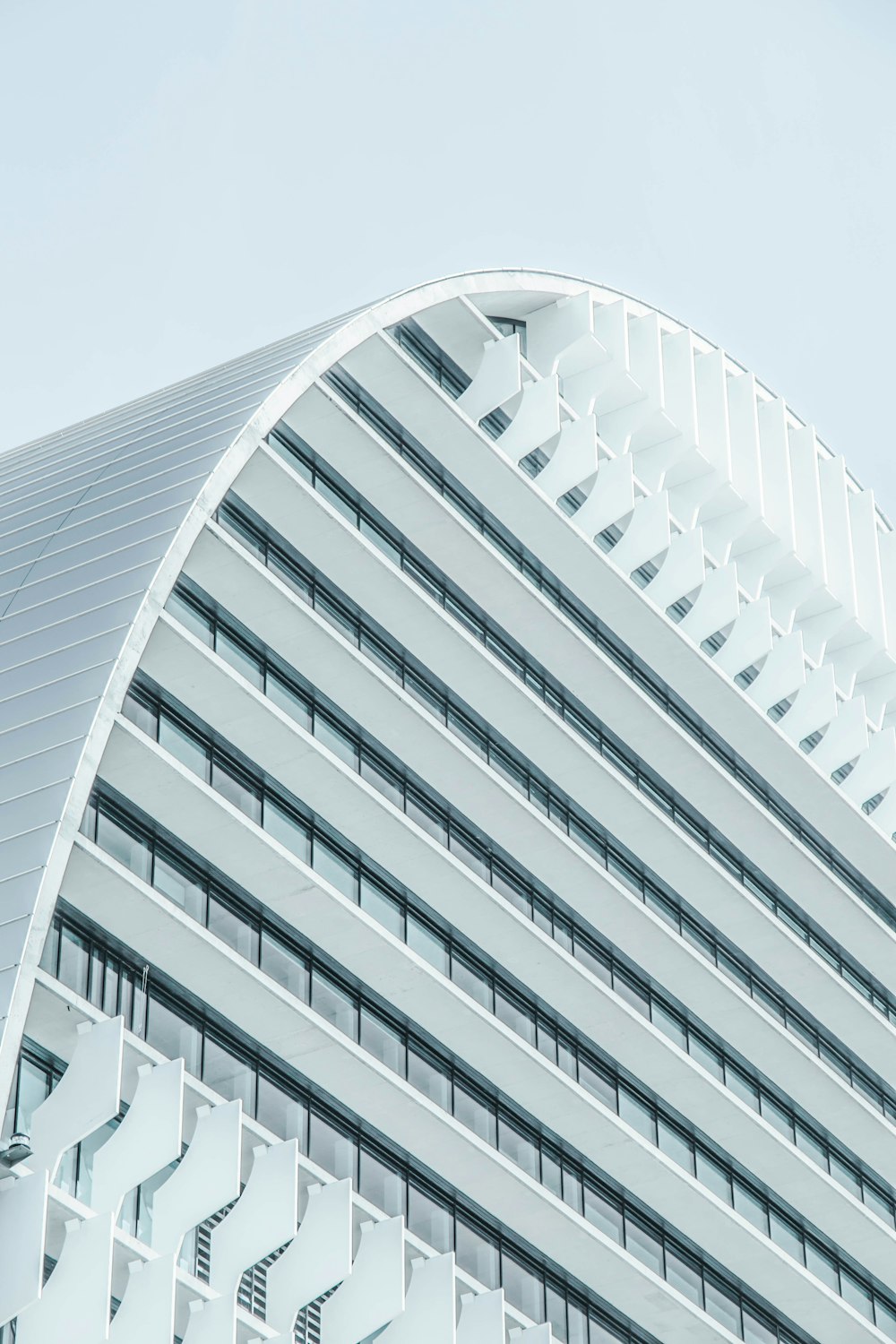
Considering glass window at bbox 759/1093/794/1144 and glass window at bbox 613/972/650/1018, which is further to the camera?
glass window at bbox 759/1093/794/1144

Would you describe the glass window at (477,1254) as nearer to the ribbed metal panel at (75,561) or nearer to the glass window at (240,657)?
the glass window at (240,657)

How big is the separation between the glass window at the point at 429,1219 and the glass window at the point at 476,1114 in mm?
1547

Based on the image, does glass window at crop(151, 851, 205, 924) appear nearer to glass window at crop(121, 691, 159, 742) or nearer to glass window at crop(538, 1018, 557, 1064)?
glass window at crop(121, 691, 159, 742)

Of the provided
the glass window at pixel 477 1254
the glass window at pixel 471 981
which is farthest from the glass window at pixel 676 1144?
the glass window at pixel 477 1254

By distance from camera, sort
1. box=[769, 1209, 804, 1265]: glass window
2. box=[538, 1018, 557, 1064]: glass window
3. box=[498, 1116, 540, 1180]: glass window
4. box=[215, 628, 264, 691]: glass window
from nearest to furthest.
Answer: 1. box=[215, 628, 264, 691]: glass window
2. box=[498, 1116, 540, 1180]: glass window
3. box=[538, 1018, 557, 1064]: glass window
4. box=[769, 1209, 804, 1265]: glass window

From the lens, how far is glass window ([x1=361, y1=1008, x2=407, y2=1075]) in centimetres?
4162

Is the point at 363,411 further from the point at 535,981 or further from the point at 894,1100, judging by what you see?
the point at 894,1100

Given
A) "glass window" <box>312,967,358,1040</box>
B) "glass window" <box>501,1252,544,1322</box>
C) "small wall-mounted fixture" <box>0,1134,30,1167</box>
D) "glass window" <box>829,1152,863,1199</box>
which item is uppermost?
"glass window" <box>829,1152,863,1199</box>

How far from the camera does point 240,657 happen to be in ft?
136

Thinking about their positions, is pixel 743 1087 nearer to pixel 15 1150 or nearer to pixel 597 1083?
pixel 597 1083

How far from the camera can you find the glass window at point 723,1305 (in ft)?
161

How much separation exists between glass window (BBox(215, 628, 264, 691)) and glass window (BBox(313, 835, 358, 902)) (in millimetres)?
2888

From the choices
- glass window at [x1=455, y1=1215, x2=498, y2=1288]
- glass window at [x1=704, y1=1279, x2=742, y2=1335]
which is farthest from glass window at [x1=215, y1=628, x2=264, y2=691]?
glass window at [x1=704, y1=1279, x2=742, y2=1335]

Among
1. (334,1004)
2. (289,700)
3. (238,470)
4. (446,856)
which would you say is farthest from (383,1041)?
(238,470)
